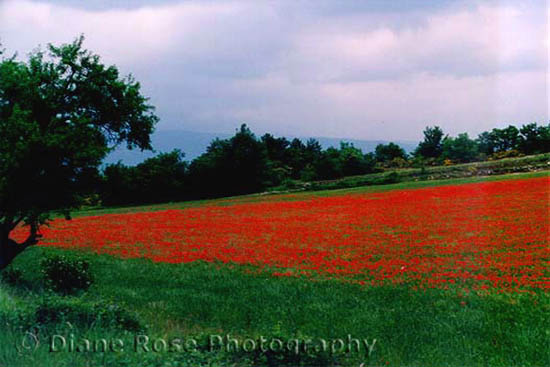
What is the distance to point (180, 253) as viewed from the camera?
1877 cm

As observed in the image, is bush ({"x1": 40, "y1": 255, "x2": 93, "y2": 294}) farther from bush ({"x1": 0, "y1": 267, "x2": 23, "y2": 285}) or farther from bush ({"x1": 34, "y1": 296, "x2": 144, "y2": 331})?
bush ({"x1": 34, "y1": 296, "x2": 144, "y2": 331})

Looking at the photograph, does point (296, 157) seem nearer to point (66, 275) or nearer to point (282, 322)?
point (66, 275)

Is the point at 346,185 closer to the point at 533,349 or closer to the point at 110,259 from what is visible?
the point at 110,259

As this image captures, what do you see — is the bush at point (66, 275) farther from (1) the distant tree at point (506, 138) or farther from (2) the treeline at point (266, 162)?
(1) the distant tree at point (506, 138)

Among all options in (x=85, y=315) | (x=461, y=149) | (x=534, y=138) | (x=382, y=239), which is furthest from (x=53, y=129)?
(x=461, y=149)

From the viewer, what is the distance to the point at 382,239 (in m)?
18.1

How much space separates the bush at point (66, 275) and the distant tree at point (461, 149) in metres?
42.3

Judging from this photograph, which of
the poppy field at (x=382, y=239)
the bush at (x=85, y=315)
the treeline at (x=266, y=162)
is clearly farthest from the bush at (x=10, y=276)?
the treeline at (x=266, y=162)

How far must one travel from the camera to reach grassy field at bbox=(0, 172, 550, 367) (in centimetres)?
637

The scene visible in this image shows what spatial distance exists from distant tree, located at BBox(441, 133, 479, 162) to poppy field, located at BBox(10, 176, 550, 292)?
694 inches

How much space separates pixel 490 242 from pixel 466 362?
8.94 meters

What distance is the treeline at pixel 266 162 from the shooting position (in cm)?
4150

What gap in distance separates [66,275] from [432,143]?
189 feet

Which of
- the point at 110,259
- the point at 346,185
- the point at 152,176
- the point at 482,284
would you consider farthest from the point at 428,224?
the point at 152,176
